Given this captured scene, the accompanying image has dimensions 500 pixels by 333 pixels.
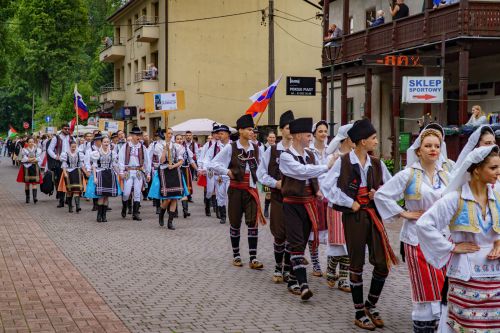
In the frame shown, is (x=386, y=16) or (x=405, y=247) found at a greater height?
(x=386, y=16)

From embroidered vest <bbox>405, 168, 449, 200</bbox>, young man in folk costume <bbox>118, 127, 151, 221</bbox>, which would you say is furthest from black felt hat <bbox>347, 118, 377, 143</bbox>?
young man in folk costume <bbox>118, 127, 151, 221</bbox>

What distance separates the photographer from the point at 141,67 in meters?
47.7

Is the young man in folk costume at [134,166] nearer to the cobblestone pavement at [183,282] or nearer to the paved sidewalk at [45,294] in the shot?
the cobblestone pavement at [183,282]

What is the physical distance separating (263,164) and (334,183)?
7.69 feet

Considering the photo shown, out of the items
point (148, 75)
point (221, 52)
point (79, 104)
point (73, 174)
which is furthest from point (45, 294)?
point (148, 75)

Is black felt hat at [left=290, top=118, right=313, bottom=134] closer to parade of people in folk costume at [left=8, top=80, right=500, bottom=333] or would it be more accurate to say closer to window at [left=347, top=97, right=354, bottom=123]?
parade of people in folk costume at [left=8, top=80, right=500, bottom=333]

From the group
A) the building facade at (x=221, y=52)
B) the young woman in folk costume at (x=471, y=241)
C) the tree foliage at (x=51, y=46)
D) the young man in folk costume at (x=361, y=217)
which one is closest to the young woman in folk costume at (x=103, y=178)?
the young man in folk costume at (x=361, y=217)

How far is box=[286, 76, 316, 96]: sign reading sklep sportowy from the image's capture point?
2731 cm

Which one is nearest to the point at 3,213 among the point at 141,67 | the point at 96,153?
the point at 96,153

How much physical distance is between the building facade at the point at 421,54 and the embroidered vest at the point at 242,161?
800 centimetres

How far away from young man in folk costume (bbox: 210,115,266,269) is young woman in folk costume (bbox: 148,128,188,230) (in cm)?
462

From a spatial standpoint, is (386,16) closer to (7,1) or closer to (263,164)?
(7,1)

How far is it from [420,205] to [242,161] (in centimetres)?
462

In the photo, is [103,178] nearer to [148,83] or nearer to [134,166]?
[134,166]
